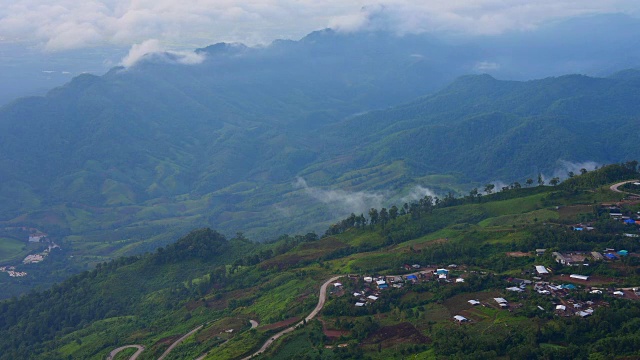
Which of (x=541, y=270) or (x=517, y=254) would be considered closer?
(x=541, y=270)

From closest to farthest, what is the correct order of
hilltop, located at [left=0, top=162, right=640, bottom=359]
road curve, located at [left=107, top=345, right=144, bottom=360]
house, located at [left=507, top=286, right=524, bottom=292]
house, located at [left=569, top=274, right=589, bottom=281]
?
hilltop, located at [left=0, top=162, right=640, bottom=359] → house, located at [left=507, top=286, right=524, bottom=292] → house, located at [left=569, top=274, right=589, bottom=281] → road curve, located at [left=107, top=345, right=144, bottom=360]

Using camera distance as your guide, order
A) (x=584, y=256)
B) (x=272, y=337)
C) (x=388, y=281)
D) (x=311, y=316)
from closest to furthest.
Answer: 1. (x=272, y=337)
2. (x=311, y=316)
3. (x=584, y=256)
4. (x=388, y=281)

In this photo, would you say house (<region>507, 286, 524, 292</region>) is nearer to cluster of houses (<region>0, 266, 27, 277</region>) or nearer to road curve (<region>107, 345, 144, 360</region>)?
road curve (<region>107, 345, 144, 360</region>)

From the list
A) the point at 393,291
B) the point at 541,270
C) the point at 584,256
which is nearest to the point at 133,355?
the point at 393,291

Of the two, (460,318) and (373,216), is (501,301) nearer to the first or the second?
(460,318)

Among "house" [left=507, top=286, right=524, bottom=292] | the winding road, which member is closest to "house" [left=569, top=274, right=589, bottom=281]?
"house" [left=507, top=286, right=524, bottom=292]

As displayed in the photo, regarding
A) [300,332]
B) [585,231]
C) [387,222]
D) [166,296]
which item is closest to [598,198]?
[585,231]

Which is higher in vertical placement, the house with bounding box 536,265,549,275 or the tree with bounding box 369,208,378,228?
the tree with bounding box 369,208,378,228

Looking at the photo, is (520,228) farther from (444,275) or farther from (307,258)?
(307,258)

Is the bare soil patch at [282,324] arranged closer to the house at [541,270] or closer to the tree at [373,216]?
the house at [541,270]
